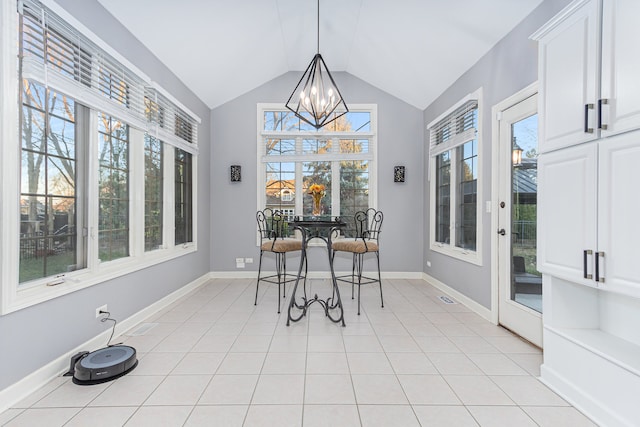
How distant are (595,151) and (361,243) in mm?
2037

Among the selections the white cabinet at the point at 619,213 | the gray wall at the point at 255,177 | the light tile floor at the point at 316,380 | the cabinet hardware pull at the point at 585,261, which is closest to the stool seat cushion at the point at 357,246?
the light tile floor at the point at 316,380

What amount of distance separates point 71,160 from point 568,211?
3279 millimetres

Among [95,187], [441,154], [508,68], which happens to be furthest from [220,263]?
[508,68]

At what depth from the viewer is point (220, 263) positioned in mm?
4719

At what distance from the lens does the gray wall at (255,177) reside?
470cm

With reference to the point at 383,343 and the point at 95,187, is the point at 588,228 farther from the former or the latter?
the point at 95,187

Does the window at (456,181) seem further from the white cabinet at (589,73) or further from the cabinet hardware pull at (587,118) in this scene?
the cabinet hardware pull at (587,118)

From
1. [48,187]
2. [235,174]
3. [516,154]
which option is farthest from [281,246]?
[516,154]

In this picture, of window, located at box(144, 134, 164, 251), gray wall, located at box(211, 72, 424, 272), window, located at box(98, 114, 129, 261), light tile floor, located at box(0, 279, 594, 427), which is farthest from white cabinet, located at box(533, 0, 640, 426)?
window, located at box(144, 134, 164, 251)

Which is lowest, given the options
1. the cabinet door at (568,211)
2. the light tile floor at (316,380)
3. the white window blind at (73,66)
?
the light tile floor at (316,380)

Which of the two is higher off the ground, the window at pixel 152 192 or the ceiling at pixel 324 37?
the ceiling at pixel 324 37

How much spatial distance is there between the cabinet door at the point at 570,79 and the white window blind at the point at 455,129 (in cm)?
146

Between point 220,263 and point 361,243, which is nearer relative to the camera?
point 361,243

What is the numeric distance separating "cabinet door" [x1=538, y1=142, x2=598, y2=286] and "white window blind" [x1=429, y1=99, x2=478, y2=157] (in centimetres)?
161
